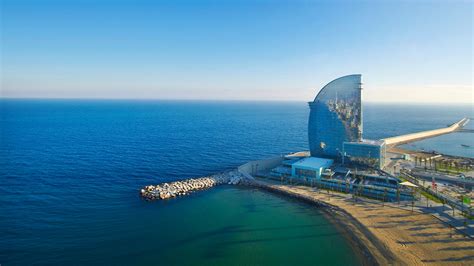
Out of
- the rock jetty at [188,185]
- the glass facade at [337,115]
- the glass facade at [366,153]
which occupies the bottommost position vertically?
the rock jetty at [188,185]

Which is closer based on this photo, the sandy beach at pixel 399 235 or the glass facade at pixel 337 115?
the sandy beach at pixel 399 235

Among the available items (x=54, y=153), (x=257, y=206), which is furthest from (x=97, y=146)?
(x=257, y=206)

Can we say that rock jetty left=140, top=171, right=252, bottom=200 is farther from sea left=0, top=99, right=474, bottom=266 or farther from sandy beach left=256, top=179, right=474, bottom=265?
sandy beach left=256, top=179, right=474, bottom=265

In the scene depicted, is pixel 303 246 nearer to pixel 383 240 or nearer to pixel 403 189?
pixel 383 240

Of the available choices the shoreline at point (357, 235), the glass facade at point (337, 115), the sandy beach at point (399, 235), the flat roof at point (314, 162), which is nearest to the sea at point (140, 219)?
the shoreline at point (357, 235)

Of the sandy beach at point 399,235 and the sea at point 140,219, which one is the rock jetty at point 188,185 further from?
the sandy beach at point 399,235

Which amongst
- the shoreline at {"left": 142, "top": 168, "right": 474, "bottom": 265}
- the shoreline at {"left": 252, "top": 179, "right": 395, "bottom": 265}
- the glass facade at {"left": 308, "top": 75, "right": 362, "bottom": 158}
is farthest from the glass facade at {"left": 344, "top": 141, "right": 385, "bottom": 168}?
the shoreline at {"left": 252, "top": 179, "right": 395, "bottom": 265}

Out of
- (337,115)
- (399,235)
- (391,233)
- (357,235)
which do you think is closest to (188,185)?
(357,235)
